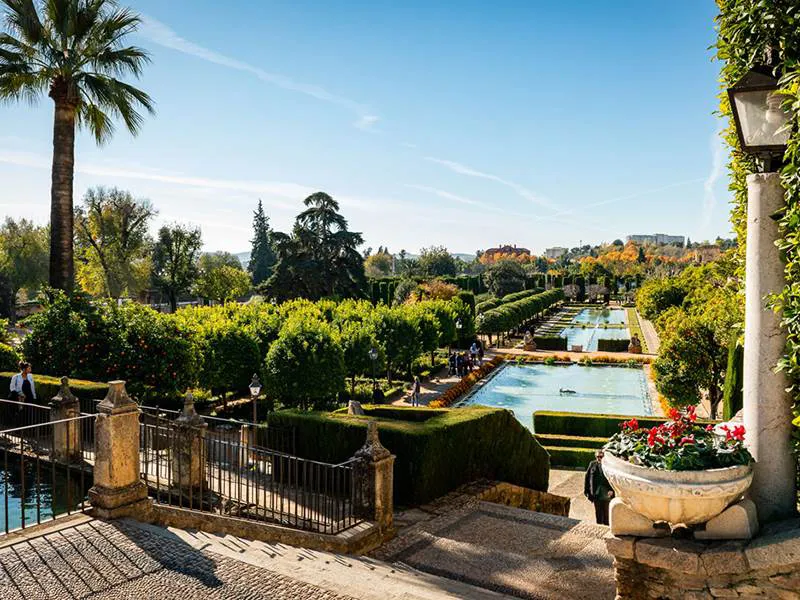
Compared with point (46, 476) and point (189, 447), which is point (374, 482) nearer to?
point (189, 447)

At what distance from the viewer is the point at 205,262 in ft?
246

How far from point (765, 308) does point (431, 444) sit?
627cm

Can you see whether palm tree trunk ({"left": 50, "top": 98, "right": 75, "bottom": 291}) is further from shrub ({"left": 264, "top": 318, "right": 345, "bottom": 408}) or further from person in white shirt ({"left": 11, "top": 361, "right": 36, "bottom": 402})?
shrub ({"left": 264, "top": 318, "right": 345, "bottom": 408})

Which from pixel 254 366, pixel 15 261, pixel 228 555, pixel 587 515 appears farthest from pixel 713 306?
pixel 15 261

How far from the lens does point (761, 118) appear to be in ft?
15.2

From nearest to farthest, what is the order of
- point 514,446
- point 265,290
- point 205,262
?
point 514,446 < point 265,290 < point 205,262

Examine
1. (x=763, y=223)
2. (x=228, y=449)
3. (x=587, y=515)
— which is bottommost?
(x=587, y=515)

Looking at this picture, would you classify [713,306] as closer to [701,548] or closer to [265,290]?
[701,548]

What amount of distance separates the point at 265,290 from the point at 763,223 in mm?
45743

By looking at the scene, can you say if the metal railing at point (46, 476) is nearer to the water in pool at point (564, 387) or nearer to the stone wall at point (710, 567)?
the stone wall at point (710, 567)

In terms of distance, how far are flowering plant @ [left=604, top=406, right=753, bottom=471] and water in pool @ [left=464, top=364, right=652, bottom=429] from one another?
20276 mm

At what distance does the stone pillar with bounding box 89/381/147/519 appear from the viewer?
755cm

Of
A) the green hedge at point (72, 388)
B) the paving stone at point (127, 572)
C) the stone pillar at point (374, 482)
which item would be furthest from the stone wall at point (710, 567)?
the green hedge at point (72, 388)

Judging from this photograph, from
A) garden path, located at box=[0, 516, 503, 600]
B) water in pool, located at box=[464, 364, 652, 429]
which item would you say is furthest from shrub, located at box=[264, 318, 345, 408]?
garden path, located at box=[0, 516, 503, 600]
